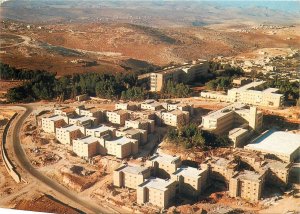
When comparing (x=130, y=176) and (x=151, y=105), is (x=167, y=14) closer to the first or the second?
(x=151, y=105)

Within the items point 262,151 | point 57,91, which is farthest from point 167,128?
point 57,91

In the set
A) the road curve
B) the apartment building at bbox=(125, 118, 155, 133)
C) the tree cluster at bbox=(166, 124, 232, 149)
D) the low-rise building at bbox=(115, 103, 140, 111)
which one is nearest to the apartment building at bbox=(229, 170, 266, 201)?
the tree cluster at bbox=(166, 124, 232, 149)

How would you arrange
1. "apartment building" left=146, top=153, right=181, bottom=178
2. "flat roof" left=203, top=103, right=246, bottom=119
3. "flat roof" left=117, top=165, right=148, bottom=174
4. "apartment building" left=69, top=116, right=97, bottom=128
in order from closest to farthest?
"flat roof" left=117, top=165, right=148, bottom=174 → "apartment building" left=146, top=153, right=181, bottom=178 → "flat roof" left=203, top=103, right=246, bottom=119 → "apartment building" left=69, top=116, right=97, bottom=128

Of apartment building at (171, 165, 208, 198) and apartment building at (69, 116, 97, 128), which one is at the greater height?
apartment building at (69, 116, 97, 128)

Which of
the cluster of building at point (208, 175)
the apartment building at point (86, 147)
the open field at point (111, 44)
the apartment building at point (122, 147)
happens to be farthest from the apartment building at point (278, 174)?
the open field at point (111, 44)

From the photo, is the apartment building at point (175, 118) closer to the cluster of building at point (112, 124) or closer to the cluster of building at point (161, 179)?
the cluster of building at point (112, 124)

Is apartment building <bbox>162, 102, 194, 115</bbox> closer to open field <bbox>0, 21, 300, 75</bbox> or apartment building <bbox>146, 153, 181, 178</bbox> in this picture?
apartment building <bbox>146, 153, 181, 178</bbox>
